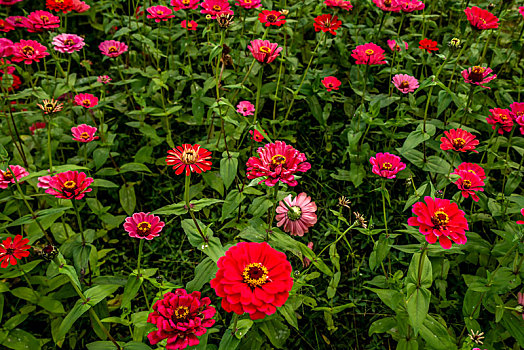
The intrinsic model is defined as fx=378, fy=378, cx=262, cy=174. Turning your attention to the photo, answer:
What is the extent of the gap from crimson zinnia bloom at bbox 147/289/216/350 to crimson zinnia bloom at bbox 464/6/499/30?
1.98 meters

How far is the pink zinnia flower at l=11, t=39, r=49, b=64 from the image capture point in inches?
83.4

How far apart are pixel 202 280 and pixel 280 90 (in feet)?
5.56

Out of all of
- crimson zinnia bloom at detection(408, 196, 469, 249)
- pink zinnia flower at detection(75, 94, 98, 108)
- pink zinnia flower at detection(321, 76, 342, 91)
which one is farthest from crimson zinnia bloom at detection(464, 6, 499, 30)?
pink zinnia flower at detection(75, 94, 98, 108)

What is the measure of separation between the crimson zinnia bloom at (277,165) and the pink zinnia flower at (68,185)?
0.74 metres

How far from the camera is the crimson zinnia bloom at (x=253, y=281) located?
1055 mm

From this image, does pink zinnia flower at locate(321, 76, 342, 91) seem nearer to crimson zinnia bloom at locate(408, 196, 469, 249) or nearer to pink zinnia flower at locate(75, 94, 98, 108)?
crimson zinnia bloom at locate(408, 196, 469, 249)

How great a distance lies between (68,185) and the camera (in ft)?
5.05

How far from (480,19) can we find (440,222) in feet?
4.55

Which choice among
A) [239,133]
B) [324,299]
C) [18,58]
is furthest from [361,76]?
[18,58]

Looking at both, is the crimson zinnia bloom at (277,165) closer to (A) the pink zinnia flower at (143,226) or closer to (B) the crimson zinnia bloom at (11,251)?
(A) the pink zinnia flower at (143,226)

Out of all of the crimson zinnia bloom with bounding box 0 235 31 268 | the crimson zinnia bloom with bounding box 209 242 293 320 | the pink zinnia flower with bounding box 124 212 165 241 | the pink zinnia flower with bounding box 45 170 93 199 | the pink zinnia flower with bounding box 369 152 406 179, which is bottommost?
the crimson zinnia bloom with bounding box 0 235 31 268

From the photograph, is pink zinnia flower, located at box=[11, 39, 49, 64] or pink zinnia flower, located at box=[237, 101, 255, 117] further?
pink zinnia flower, located at box=[237, 101, 255, 117]

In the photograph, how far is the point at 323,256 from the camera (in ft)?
7.11

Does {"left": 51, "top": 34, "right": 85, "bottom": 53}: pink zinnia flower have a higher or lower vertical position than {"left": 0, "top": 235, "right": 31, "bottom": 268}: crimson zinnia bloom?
higher
